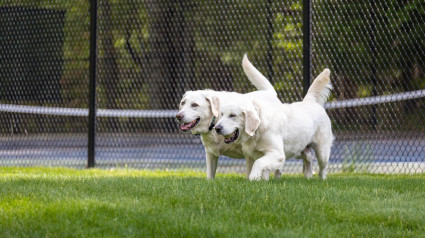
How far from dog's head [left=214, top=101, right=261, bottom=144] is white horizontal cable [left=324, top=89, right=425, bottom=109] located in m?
3.97

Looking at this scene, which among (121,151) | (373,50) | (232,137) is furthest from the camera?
(121,151)

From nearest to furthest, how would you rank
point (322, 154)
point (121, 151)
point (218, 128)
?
point (218, 128), point (322, 154), point (121, 151)

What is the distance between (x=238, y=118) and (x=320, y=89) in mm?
1826

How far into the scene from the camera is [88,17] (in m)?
12.0

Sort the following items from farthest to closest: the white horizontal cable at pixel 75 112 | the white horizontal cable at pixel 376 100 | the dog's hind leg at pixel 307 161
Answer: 1. the white horizontal cable at pixel 75 112
2. the white horizontal cable at pixel 376 100
3. the dog's hind leg at pixel 307 161

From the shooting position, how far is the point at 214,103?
7309 mm

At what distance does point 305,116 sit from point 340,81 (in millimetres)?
3810

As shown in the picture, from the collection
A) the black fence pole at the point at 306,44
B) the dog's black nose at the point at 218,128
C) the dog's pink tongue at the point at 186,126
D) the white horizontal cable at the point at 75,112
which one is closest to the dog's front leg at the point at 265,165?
the dog's black nose at the point at 218,128

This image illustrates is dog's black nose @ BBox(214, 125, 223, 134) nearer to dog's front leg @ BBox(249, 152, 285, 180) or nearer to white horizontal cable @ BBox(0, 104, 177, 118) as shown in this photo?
dog's front leg @ BBox(249, 152, 285, 180)

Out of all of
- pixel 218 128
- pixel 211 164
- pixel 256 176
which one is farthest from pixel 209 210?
pixel 211 164

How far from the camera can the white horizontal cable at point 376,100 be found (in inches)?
398

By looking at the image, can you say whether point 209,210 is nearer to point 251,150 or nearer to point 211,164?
point 251,150

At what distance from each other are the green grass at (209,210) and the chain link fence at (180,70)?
4.27 metres

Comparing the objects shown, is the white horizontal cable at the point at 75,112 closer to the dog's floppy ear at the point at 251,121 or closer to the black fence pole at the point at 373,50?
the black fence pole at the point at 373,50
